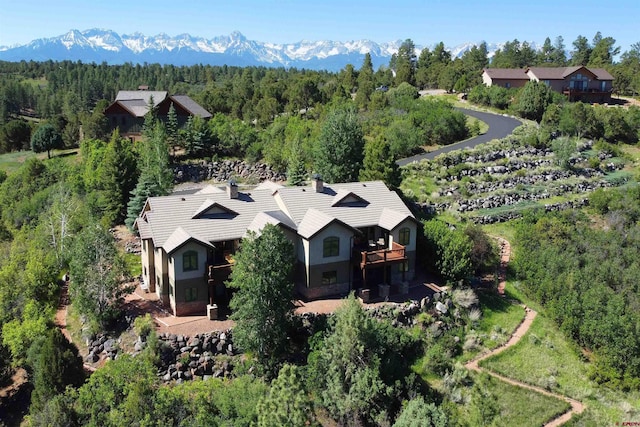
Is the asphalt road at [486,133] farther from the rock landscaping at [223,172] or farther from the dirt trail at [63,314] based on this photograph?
the dirt trail at [63,314]

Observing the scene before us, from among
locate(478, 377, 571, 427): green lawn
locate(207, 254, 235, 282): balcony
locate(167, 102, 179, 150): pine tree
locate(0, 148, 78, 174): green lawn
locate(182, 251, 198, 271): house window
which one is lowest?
locate(478, 377, 571, 427): green lawn

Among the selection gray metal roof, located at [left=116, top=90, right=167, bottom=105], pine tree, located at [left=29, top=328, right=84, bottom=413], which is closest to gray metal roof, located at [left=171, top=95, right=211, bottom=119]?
gray metal roof, located at [left=116, top=90, right=167, bottom=105]

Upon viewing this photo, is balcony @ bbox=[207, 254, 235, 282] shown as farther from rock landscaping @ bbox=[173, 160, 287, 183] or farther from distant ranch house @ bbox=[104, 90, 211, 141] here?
distant ranch house @ bbox=[104, 90, 211, 141]

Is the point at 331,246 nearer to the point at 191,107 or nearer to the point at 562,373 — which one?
the point at 562,373

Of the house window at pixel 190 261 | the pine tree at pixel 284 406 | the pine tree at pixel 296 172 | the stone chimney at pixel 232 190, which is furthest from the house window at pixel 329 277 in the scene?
the pine tree at pixel 296 172

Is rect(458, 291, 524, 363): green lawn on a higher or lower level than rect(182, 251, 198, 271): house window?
lower

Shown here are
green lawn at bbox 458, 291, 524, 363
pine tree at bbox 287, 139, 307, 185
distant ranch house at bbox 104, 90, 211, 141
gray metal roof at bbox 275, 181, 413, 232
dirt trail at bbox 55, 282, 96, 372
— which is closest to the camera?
green lawn at bbox 458, 291, 524, 363
